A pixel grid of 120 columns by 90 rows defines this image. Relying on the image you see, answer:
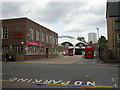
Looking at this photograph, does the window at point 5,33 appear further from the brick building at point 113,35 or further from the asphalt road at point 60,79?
the asphalt road at point 60,79

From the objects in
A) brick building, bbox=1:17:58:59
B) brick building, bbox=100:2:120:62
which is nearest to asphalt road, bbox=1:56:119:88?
brick building, bbox=100:2:120:62

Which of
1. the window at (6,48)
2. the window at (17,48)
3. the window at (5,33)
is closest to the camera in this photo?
the window at (17,48)

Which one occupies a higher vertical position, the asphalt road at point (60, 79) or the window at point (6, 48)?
the window at point (6, 48)

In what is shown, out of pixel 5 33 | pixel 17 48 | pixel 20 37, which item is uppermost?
pixel 5 33

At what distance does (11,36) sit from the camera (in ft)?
99.6

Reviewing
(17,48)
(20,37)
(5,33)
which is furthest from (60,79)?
(5,33)

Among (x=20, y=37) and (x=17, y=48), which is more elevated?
(x=20, y=37)

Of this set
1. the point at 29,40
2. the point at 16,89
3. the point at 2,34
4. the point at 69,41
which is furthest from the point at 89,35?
the point at 69,41

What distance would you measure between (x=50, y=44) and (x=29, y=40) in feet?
48.2

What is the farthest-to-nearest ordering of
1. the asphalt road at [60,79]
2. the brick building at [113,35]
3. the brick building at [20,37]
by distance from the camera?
1. the brick building at [20,37]
2. the asphalt road at [60,79]
3. the brick building at [113,35]

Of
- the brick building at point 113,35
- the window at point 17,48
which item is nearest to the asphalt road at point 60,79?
the brick building at point 113,35

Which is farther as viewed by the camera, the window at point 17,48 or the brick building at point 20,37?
the window at point 17,48

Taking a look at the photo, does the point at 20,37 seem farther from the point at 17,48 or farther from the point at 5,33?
the point at 5,33

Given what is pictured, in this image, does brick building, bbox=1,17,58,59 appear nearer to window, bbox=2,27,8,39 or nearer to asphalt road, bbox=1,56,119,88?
window, bbox=2,27,8,39
